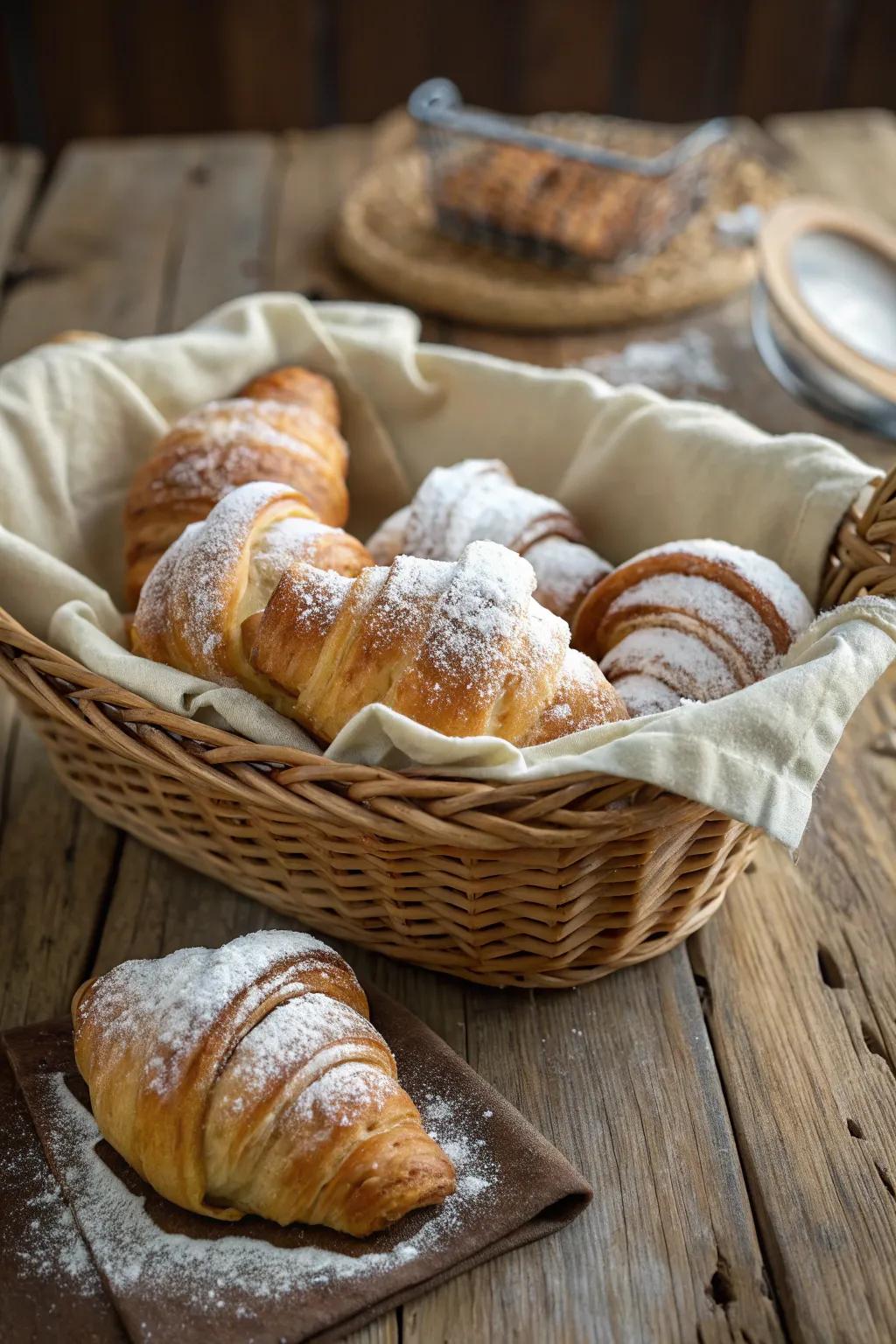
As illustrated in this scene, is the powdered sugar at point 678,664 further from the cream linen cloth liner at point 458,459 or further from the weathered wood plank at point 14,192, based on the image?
the weathered wood plank at point 14,192

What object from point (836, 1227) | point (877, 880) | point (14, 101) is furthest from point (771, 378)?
point (14, 101)

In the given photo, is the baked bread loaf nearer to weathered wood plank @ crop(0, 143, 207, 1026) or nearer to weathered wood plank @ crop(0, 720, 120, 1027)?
weathered wood plank @ crop(0, 143, 207, 1026)

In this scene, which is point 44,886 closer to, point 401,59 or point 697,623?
point 697,623

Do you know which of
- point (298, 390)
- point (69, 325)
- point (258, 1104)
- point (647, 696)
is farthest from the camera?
point (69, 325)

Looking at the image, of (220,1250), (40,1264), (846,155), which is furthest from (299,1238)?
(846,155)

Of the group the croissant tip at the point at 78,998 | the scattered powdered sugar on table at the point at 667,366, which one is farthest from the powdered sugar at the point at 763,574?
the scattered powdered sugar on table at the point at 667,366
